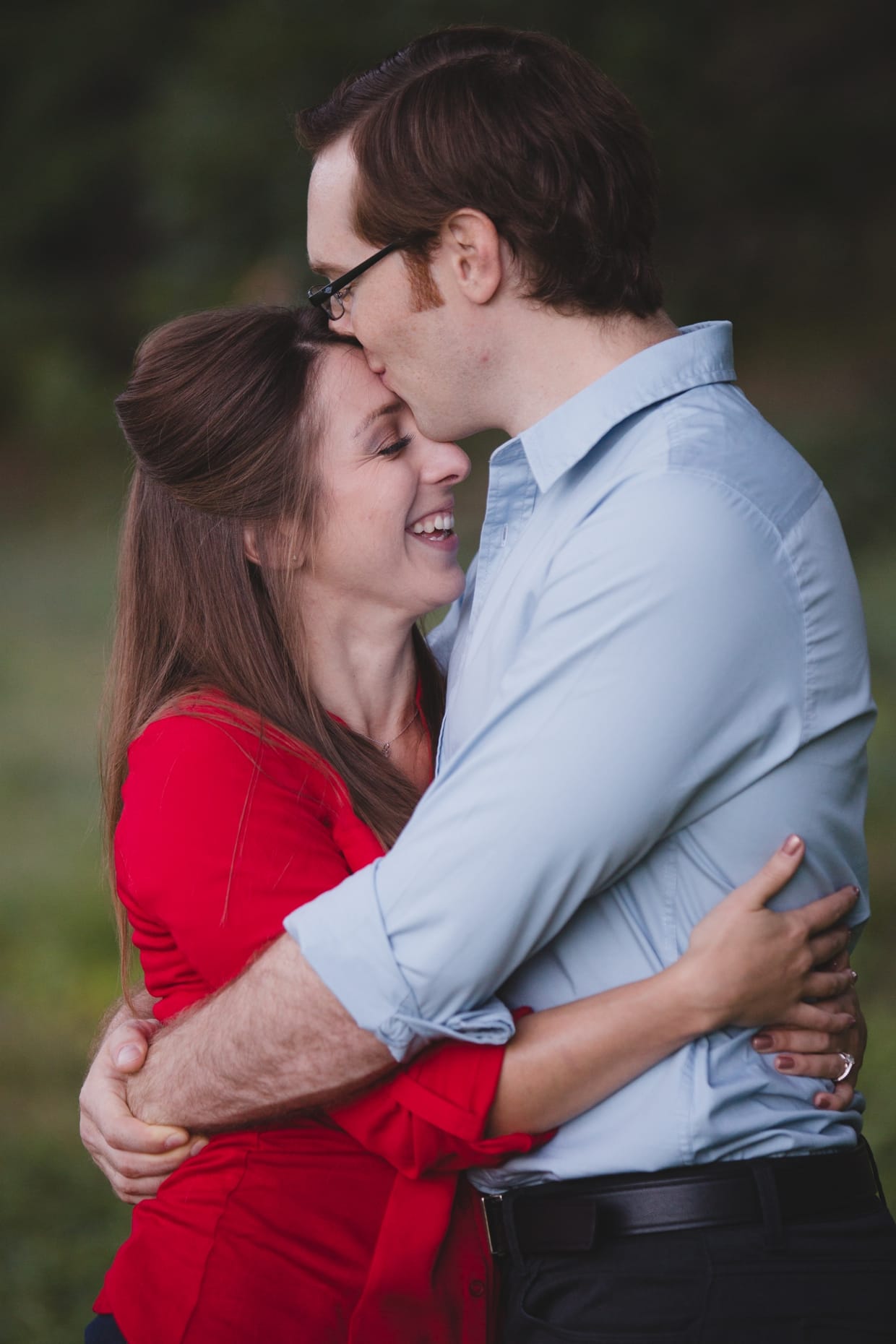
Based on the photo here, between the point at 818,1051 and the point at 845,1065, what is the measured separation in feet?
0.21

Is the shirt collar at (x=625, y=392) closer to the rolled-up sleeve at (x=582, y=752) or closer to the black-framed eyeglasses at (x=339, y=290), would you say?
the rolled-up sleeve at (x=582, y=752)

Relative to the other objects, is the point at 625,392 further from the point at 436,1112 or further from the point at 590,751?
the point at 436,1112

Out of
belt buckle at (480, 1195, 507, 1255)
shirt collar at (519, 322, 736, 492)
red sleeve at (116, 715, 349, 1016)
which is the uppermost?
shirt collar at (519, 322, 736, 492)

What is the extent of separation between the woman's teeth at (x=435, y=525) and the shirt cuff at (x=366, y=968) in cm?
90

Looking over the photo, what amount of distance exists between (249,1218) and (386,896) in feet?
2.03

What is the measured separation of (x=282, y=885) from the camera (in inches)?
73.2

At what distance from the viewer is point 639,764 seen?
1.51 m

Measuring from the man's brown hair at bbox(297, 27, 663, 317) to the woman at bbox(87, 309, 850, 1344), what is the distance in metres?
0.43

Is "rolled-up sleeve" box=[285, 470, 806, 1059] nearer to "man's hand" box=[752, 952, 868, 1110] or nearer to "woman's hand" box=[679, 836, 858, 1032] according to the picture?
"woman's hand" box=[679, 836, 858, 1032]

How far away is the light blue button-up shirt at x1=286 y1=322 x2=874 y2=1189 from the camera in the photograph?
59.8 inches

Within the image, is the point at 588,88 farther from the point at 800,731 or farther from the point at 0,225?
the point at 0,225

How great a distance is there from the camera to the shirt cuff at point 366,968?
1.56 m

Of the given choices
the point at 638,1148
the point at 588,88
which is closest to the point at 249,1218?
the point at 638,1148

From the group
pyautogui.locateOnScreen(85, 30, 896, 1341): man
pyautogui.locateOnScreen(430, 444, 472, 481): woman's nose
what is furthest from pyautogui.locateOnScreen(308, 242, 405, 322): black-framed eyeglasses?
pyautogui.locateOnScreen(430, 444, 472, 481): woman's nose
